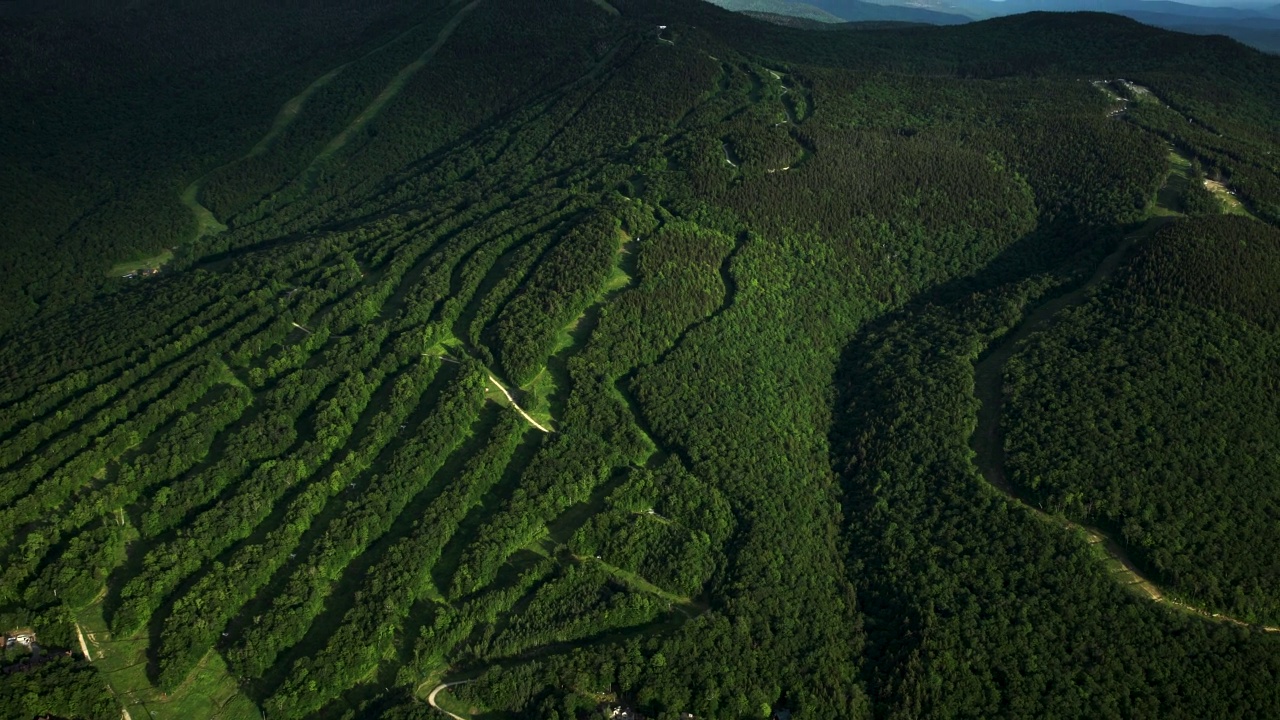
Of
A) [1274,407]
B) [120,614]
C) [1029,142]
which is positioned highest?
[1029,142]

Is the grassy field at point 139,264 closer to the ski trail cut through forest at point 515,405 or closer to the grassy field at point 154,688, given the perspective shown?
the ski trail cut through forest at point 515,405

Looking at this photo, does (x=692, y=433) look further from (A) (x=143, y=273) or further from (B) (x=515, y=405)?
(A) (x=143, y=273)

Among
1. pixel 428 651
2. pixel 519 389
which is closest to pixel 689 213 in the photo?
pixel 519 389

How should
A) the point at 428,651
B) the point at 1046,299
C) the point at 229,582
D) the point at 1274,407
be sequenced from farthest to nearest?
the point at 1046,299
the point at 1274,407
the point at 229,582
the point at 428,651

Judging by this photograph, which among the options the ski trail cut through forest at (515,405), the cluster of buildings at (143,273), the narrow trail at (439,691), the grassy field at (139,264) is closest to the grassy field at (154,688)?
the narrow trail at (439,691)

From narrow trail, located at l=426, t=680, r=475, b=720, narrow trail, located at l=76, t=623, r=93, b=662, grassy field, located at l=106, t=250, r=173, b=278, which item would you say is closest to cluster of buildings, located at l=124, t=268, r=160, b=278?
grassy field, located at l=106, t=250, r=173, b=278

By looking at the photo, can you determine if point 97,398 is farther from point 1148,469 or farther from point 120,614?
point 1148,469

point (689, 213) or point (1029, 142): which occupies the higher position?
point (1029, 142)
